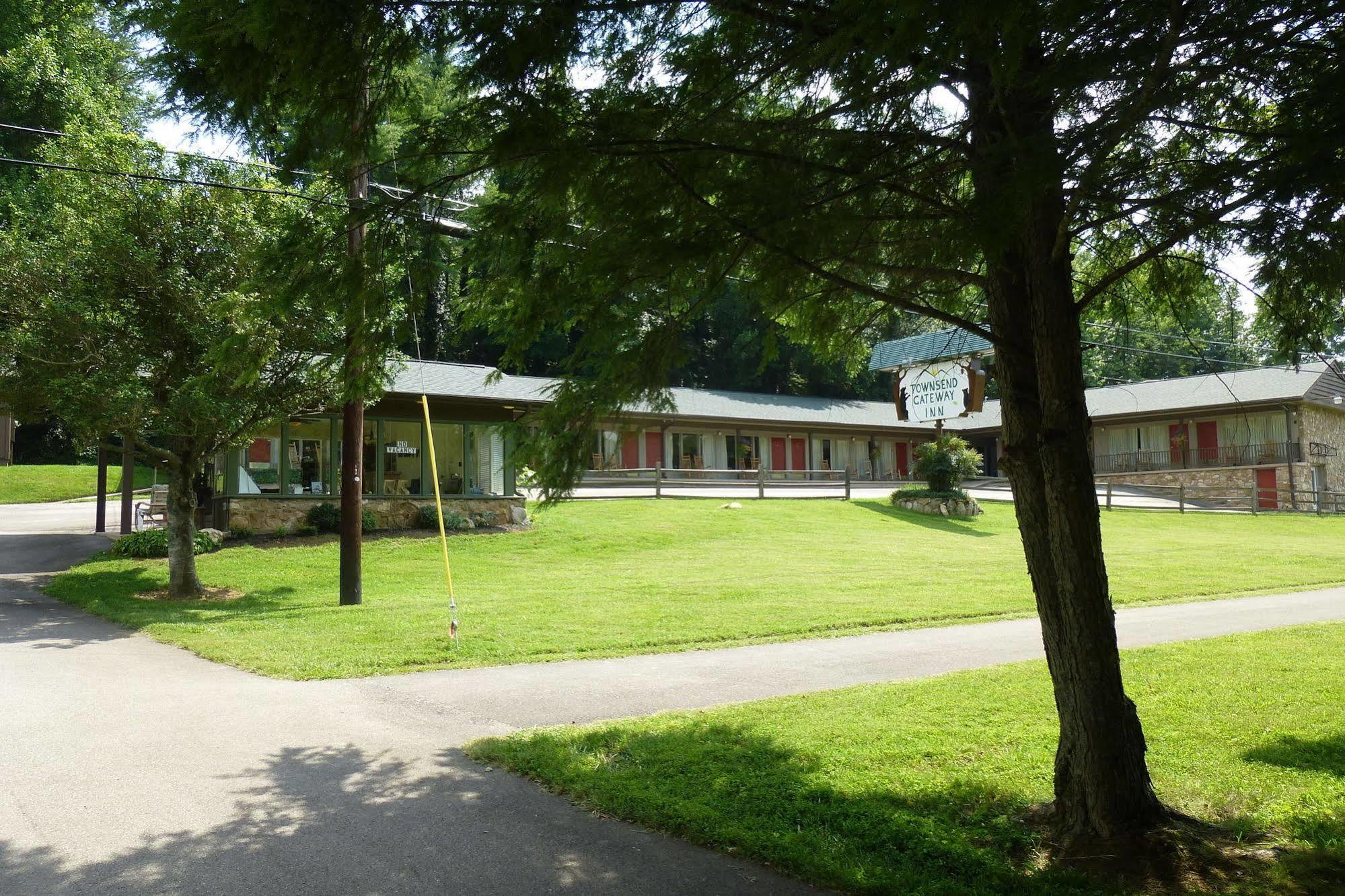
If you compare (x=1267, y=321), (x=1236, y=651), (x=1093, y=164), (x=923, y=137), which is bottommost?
(x=1236, y=651)

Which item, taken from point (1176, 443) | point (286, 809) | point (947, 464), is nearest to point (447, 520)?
point (947, 464)

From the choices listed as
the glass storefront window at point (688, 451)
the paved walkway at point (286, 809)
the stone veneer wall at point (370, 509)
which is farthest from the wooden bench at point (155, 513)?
the glass storefront window at point (688, 451)

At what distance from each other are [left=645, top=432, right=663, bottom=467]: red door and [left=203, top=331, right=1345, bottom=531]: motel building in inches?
2.0

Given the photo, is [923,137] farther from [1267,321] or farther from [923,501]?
[923,501]

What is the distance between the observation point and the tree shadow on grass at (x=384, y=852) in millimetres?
4152

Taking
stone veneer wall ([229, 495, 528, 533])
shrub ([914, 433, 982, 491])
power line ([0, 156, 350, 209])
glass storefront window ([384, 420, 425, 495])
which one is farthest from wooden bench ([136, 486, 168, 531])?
shrub ([914, 433, 982, 491])

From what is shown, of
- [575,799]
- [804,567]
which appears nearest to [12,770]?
[575,799]

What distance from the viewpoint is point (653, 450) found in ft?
134

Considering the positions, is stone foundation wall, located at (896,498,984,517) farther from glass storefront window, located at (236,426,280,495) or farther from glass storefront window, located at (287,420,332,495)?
glass storefront window, located at (236,426,280,495)

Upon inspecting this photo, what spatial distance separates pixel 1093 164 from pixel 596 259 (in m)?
2.17

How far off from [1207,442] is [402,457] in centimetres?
3696

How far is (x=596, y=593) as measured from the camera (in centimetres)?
1459

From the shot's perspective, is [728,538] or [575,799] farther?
[728,538]

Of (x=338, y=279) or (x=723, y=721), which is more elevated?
(x=338, y=279)
